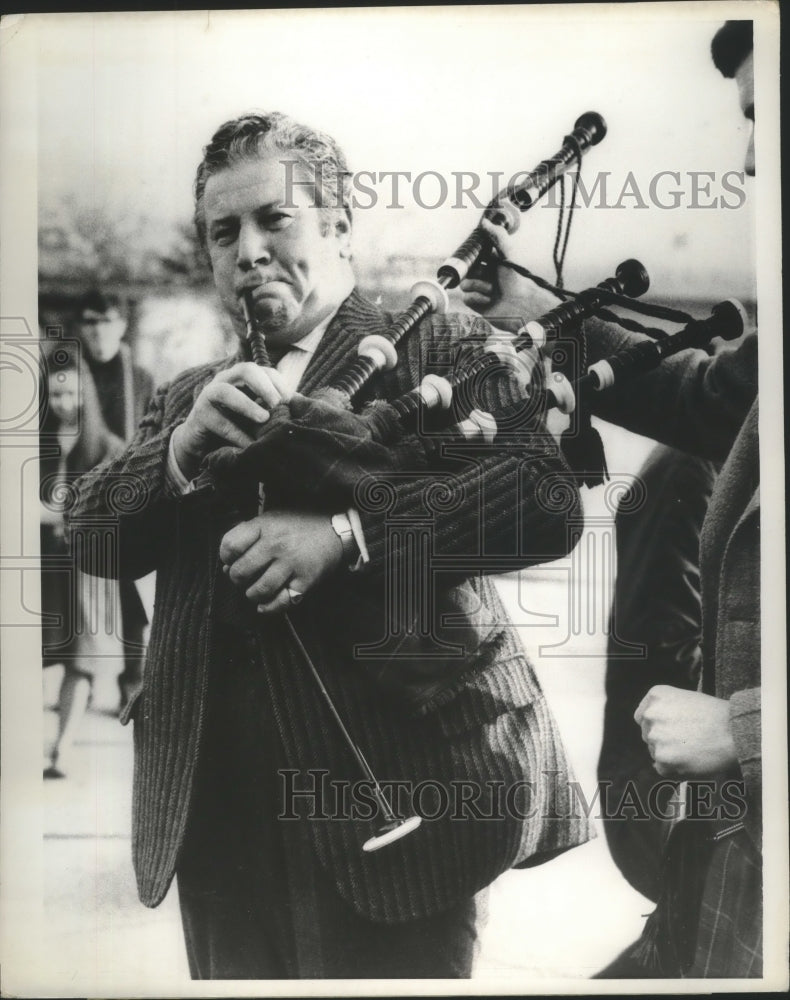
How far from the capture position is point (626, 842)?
2.82 meters

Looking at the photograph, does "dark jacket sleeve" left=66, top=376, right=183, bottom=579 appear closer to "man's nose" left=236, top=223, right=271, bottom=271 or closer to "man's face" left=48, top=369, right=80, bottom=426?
"man's face" left=48, top=369, right=80, bottom=426

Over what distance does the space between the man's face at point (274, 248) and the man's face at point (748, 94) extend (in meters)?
1.15

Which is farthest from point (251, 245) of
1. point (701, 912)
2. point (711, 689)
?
point (701, 912)

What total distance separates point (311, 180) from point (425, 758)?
163 cm

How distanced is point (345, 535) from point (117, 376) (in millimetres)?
790

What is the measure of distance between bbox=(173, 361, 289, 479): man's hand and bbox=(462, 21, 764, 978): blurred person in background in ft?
2.07

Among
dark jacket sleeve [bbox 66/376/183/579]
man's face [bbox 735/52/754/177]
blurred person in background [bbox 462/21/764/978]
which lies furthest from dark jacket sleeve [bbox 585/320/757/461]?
dark jacket sleeve [bbox 66/376/183/579]

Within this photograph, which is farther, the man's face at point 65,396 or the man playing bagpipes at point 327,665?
the man's face at point 65,396

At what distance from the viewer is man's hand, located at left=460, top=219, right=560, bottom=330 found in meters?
2.86

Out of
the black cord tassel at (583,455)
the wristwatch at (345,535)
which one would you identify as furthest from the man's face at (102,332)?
the black cord tassel at (583,455)

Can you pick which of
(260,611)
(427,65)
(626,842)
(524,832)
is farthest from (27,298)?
(626,842)

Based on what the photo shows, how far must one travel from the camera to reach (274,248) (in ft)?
9.41

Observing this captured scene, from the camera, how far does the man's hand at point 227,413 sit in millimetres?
2818

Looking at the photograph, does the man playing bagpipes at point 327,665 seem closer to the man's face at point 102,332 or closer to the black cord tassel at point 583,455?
the black cord tassel at point 583,455
